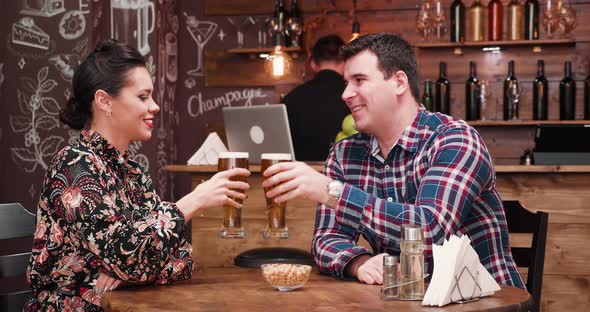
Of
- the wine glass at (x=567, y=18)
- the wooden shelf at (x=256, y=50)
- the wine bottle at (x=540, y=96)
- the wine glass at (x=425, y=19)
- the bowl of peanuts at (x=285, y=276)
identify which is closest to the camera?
the bowl of peanuts at (x=285, y=276)

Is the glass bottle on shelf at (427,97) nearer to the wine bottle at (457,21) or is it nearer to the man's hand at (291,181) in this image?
the wine bottle at (457,21)

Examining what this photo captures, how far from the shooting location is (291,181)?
72.1 inches

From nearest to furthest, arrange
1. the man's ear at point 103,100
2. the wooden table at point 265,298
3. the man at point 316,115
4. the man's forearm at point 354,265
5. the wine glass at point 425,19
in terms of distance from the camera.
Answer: the wooden table at point 265,298 < the man's forearm at point 354,265 < the man's ear at point 103,100 < the man at point 316,115 < the wine glass at point 425,19

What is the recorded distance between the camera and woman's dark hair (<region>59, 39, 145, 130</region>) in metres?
2.18

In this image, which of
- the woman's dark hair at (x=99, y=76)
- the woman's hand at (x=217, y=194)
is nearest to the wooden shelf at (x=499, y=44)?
the woman's dark hair at (x=99, y=76)

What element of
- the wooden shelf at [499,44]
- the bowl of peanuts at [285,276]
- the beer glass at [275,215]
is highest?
the wooden shelf at [499,44]

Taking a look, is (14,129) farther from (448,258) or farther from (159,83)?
(448,258)

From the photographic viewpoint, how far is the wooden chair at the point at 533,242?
1999 mm

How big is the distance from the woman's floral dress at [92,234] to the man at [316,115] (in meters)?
2.40

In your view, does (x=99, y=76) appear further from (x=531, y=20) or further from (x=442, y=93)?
(x=531, y=20)

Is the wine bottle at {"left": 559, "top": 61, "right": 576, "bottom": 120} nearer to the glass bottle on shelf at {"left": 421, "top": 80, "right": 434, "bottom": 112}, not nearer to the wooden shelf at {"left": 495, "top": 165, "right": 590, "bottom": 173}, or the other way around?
the glass bottle on shelf at {"left": 421, "top": 80, "right": 434, "bottom": 112}

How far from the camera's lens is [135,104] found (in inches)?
86.1

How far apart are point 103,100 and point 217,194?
1.75ft

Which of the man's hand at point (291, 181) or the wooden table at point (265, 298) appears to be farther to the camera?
the man's hand at point (291, 181)
